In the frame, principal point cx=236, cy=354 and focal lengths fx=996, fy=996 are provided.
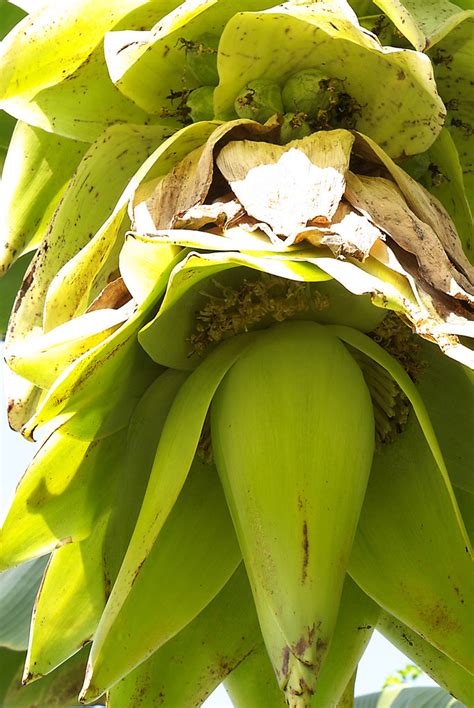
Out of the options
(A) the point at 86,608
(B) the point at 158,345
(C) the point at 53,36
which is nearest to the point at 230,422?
(B) the point at 158,345

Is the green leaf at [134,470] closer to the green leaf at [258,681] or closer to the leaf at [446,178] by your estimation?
the green leaf at [258,681]

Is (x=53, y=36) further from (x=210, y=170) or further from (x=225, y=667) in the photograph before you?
(x=225, y=667)

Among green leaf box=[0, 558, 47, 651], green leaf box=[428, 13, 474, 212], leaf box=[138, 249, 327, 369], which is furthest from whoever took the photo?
green leaf box=[0, 558, 47, 651]

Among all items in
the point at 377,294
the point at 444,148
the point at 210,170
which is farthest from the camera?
the point at 444,148

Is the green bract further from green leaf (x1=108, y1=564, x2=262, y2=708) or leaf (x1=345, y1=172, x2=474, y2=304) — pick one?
green leaf (x1=108, y1=564, x2=262, y2=708)

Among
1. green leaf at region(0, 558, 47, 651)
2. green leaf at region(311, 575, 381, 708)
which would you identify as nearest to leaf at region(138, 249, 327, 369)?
green leaf at region(311, 575, 381, 708)

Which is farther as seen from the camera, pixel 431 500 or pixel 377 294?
pixel 431 500
